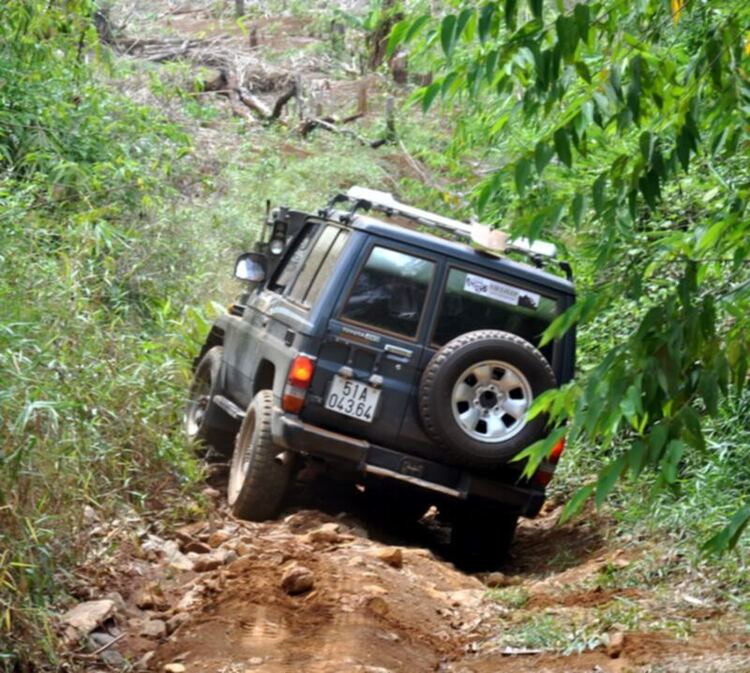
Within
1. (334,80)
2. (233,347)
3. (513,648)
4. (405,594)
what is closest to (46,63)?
(233,347)

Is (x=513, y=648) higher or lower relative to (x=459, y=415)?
lower

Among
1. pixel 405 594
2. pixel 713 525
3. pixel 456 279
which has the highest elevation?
pixel 456 279

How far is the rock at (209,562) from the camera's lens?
22.3 feet

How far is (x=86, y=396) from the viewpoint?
6613mm

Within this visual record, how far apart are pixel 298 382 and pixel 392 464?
74 cm

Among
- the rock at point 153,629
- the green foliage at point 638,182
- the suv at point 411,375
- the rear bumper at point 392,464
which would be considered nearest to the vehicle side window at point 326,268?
the suv at point 411,375

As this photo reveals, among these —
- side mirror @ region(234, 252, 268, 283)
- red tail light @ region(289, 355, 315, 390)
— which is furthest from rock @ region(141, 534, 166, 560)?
side mirror @ region(234, 252, 268, 283)

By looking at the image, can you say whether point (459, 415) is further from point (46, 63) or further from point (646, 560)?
point (46, 63)

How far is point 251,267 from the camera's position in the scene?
9562 millimetres

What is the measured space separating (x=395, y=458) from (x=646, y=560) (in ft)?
5.14

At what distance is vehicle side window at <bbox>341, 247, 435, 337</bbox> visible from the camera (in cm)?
798

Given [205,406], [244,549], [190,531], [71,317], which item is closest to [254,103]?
[205,406]

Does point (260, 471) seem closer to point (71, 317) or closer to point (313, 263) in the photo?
point (313, 263)

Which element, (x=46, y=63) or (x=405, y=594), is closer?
(x=405, y=594)
